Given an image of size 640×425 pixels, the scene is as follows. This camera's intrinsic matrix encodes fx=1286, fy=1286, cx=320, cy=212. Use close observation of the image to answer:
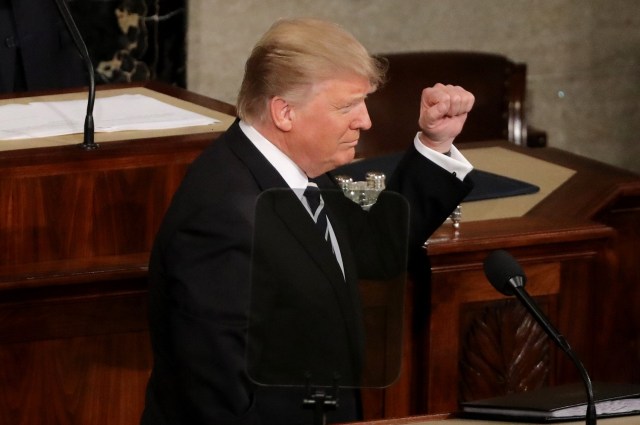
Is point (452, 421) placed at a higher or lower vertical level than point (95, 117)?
lower

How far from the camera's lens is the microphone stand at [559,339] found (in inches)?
74.4

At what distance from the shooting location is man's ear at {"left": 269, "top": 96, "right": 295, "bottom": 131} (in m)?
2.25

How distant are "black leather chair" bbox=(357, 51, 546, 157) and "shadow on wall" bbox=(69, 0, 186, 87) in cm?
87

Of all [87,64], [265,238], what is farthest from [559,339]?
[87,64]

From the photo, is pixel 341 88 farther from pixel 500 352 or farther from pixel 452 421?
pixel 500 352

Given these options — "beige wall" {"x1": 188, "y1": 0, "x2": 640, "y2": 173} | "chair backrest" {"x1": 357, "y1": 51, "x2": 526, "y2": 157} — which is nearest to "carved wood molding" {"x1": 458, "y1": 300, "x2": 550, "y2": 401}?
"chair backrest" {"x1": 357, "y1": 51, "x2": 526, "y2": 157}

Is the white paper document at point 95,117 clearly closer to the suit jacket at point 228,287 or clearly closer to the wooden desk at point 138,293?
the wooden desk at point 138,293

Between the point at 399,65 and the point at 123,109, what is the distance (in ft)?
6.31

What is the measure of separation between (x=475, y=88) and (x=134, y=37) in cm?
137

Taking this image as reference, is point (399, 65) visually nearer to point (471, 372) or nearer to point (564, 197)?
point (564, 197)

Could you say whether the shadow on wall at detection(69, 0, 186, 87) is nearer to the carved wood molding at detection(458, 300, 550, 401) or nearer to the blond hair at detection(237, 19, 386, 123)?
the carved wood molding at detection(458, 300, 550, 401)

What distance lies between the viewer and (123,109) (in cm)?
336

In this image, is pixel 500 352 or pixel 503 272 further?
pixel 500 352

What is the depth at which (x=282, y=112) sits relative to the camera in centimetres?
225
